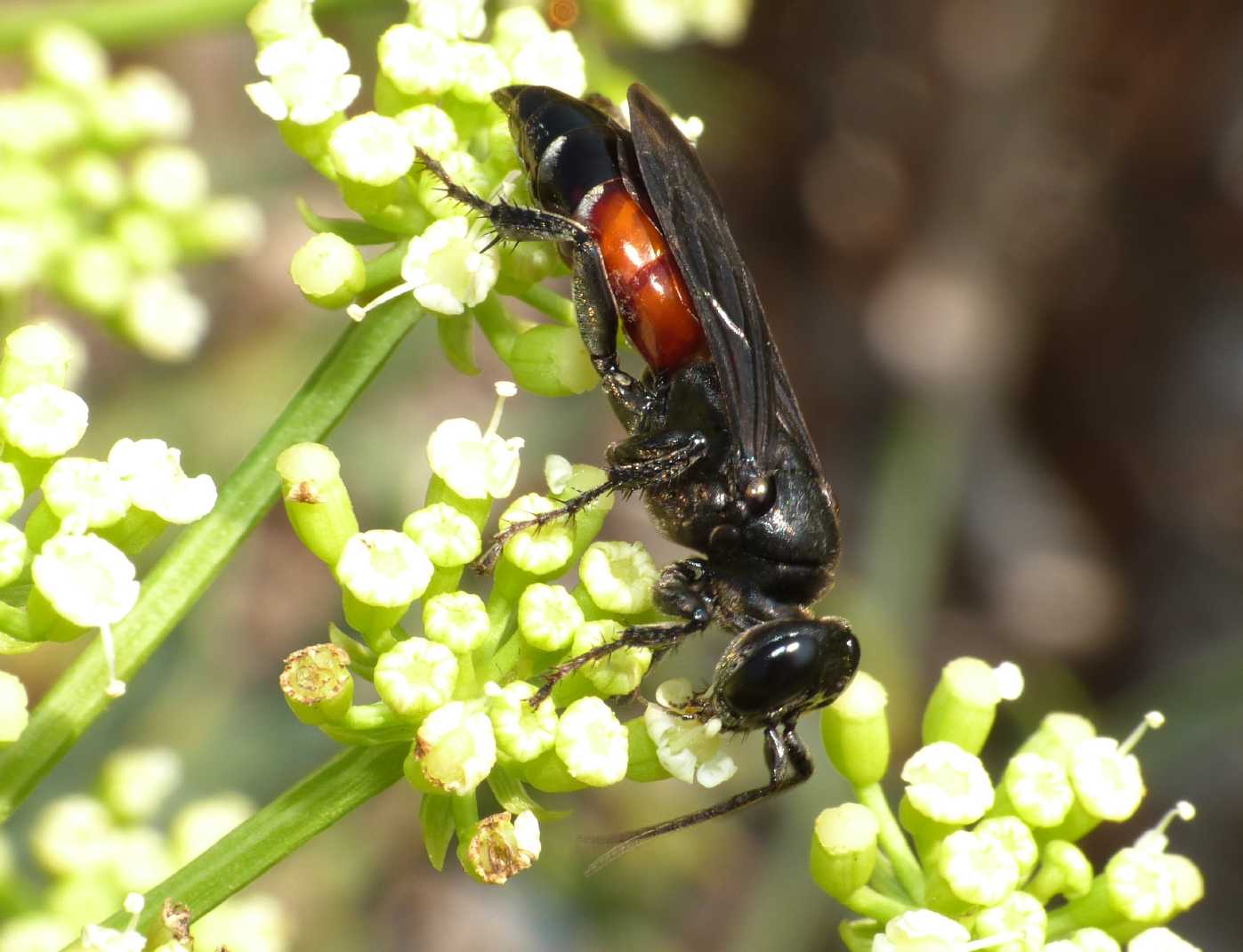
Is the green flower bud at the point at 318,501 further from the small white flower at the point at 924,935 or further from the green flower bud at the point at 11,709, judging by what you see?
the small white flower at the point at 924,935

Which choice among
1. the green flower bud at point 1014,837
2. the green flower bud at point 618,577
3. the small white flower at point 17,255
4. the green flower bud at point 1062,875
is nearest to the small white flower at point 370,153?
the green flower bud at point 618,577

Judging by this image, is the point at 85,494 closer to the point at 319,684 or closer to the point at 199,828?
the point at 319,684

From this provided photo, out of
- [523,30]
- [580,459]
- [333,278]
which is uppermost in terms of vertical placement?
[523,30]

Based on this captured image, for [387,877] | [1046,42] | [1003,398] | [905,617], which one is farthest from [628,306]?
[1046,42]

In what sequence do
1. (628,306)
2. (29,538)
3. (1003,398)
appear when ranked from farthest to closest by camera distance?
(1003,398)
(628,306)
(29,538)

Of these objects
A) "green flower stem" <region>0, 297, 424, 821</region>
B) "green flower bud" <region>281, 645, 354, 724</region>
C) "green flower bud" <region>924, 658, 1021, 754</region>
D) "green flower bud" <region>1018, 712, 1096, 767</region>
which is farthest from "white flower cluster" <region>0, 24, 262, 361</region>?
"green flower bud" <region>1018, 712, 1096, 767</region>

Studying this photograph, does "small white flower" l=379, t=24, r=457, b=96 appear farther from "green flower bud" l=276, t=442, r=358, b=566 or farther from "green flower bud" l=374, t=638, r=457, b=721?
"green flower bud" l=374, t=638, r=457, b=721

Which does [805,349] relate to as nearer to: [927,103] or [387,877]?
[927,103]
